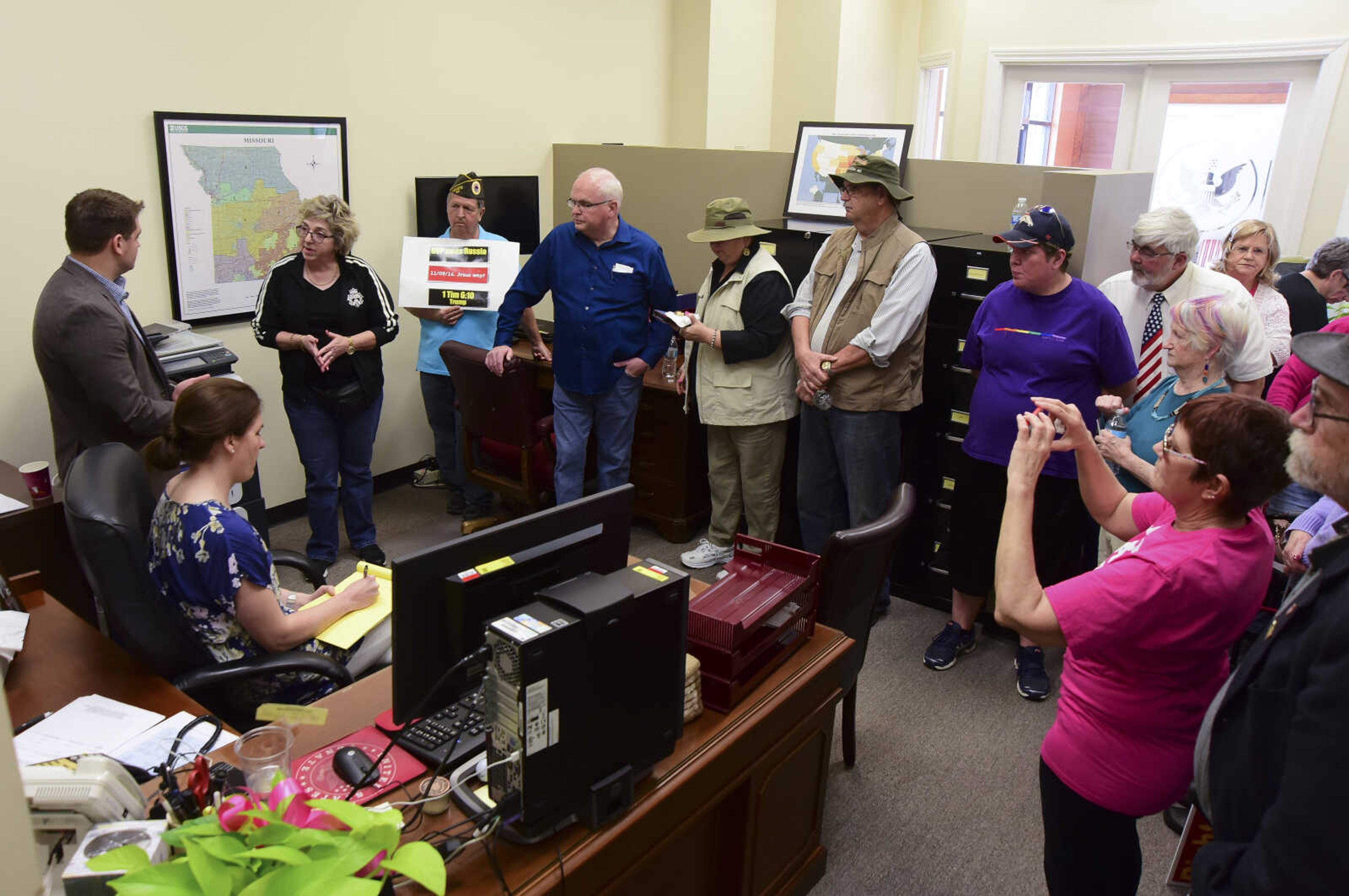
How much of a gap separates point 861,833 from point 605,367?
195 centimetres

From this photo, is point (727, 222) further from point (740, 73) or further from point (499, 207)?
point (740, 73)

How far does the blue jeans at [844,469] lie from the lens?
323 cm

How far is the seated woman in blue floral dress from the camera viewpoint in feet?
6.22

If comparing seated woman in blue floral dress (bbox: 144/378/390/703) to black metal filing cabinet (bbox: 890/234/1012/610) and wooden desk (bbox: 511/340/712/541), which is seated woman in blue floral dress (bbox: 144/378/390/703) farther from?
black metal filing cabinet (bbox: 890/234/1012/610)

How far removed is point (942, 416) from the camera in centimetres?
336

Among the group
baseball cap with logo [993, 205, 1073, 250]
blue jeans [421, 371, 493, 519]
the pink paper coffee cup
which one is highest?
baseball cap with logo [993, 205, 1073, 250]

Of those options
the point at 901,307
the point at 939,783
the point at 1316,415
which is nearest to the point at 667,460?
the point at 901,307

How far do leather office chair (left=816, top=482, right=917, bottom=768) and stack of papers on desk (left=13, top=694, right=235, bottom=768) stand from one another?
4.30 ft

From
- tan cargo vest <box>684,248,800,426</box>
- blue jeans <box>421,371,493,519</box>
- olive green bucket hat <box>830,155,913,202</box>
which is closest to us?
olive green bucket hat <box>830,155,913,202</box>

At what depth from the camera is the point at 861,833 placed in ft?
7.95

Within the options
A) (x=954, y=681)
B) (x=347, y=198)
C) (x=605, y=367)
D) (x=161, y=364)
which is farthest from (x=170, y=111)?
(x=954, y=681)

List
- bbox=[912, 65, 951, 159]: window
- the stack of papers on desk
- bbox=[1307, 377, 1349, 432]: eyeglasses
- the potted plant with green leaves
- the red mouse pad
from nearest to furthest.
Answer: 1. the potted plant with green leaves
2. bbox=[1307, 377, 1349, 432]: eyeglasses
3. the red mouse pad
4. the stack of papers on desk
5. bbox=[912, 65, 951, 159]: window

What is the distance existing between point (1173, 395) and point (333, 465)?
9.87ft

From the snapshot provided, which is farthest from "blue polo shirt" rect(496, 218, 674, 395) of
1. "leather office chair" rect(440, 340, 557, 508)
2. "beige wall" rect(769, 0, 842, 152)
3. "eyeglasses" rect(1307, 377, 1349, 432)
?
"eyeglasses" rect(1307, 377, 1349, 432)
